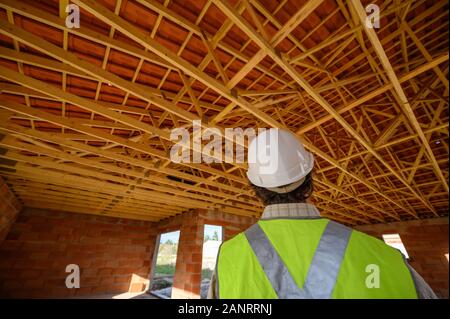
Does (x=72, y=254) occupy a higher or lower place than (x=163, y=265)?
higher

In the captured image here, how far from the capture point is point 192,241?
26.1ft

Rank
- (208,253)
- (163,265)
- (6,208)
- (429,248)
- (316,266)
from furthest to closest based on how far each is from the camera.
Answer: (163,265), (208,253), (429,248), (6,208), (316,266)

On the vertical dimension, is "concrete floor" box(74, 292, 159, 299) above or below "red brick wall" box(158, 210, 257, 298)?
below

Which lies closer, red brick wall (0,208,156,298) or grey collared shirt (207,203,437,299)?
grey collared shirt (207,203,437,299)

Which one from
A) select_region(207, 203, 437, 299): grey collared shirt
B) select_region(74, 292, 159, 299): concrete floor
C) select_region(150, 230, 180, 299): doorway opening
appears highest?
select_region(207, 203, 437, 299): grey collared shirt

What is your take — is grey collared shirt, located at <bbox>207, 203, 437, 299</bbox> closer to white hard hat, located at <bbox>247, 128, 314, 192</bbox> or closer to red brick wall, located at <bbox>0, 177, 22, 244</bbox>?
white hard hat, located at <bbox>247, 128, 314, 192</bbox>

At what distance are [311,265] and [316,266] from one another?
0.02 meters

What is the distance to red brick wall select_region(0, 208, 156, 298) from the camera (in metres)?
7.80

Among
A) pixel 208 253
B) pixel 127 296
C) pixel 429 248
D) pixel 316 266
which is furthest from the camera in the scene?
pixel 208 253

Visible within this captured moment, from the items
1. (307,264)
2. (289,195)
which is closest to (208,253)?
(289,195)

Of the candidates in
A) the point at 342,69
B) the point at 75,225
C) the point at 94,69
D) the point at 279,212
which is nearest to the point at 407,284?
the point at 279,212

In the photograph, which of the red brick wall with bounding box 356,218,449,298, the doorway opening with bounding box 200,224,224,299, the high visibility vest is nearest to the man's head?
the high visibility vest

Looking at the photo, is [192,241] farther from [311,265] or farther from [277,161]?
[311,265]

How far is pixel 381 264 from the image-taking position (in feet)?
2.72
